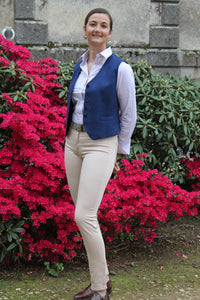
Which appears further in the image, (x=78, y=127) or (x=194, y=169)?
(x=194, y=169)

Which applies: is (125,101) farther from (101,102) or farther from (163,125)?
(163,125)

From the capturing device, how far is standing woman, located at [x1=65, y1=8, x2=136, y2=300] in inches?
111

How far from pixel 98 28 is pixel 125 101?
0.54 metres

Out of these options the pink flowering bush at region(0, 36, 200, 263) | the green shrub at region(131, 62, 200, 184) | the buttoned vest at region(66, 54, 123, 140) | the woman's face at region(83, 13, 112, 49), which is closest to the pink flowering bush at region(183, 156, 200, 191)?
the green shrub at region(131, 62, 200, 184)

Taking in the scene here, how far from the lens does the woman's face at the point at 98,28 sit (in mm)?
2861

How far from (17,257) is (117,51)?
4.69m

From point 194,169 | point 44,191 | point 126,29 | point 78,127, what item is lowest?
point 194,169

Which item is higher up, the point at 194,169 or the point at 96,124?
the point at 96,124

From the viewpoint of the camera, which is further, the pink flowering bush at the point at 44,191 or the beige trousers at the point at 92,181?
the pink flowering bush at the point at 44,191

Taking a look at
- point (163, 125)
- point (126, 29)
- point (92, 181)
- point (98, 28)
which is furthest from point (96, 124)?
point (126, 29)

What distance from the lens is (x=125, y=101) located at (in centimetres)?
290

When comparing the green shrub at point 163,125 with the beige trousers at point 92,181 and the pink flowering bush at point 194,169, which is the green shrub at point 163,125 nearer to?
the pink flowering bush at point 194,169

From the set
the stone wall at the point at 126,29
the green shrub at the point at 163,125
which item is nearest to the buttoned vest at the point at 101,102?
the green shrub at the point at 163,125

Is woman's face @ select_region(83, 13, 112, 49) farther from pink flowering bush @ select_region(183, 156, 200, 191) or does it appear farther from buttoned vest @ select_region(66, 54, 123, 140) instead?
pink flowering bush @ select_region(183, 156, 200, 191)
